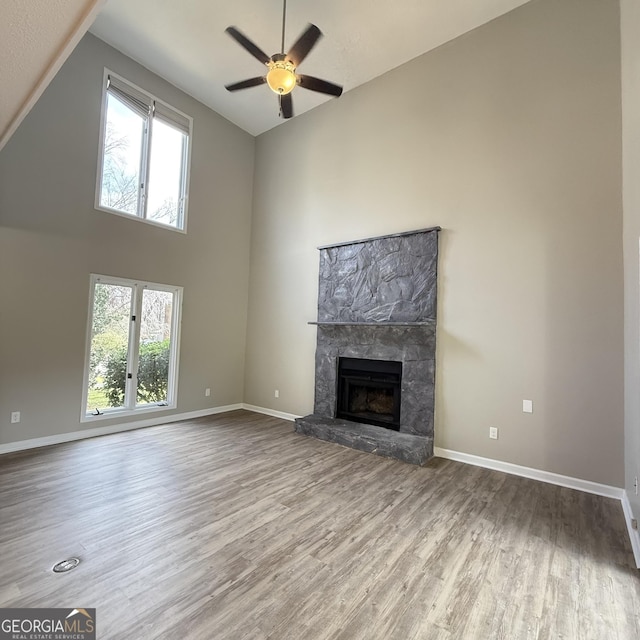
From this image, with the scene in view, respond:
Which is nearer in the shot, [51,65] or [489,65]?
[51,65]

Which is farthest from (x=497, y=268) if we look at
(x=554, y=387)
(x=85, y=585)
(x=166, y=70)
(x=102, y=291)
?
(x=166, y=70)

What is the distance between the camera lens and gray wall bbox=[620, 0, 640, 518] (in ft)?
7.55

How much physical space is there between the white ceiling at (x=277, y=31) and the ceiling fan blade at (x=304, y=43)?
1.21 meters

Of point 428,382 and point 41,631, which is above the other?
point 428,382

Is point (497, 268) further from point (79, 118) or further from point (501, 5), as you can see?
point (79, 118)

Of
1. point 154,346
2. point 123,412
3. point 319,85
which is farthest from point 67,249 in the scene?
point 319,85

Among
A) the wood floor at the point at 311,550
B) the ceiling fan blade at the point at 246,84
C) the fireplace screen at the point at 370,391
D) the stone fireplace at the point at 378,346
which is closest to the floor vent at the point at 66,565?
the wood floor at the point at 311,550

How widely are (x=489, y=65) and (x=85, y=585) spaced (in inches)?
226

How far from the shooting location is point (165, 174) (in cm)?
507

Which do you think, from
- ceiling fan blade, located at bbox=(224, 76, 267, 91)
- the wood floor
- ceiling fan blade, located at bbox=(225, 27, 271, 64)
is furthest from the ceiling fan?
the wood floor

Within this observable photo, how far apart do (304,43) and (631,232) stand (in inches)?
125

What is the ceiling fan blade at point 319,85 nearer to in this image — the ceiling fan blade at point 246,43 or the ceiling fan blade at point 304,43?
the ceiling fan blade at point 304,43

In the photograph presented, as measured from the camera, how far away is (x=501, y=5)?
12.0 ft

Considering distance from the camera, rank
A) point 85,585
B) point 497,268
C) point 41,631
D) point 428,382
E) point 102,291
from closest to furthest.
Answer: point 41,631
point 85,585
point 497,268
point 428,382
point 102,291
